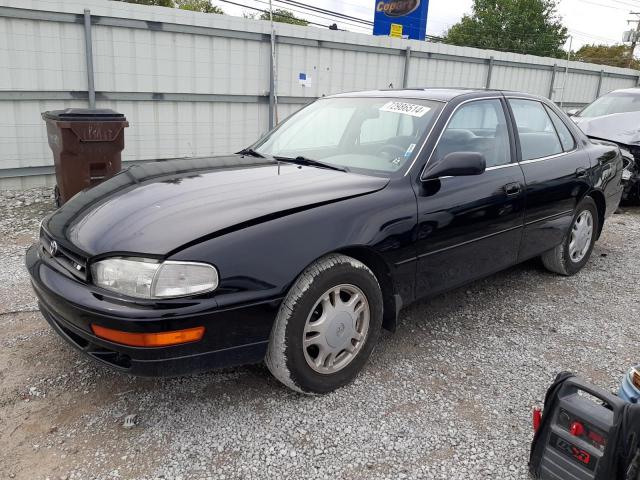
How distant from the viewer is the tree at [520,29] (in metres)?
45.0

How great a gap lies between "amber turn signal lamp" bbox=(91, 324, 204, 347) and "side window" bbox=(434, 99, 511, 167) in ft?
5.83

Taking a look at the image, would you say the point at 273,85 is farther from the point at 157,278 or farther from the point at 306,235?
the point at 157,278

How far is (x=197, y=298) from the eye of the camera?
2164 mm

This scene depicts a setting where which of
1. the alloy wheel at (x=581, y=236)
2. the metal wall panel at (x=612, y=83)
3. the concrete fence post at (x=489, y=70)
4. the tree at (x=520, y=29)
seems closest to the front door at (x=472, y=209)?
the alloy wheel at (x=581, y=236)

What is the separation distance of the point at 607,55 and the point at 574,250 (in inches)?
2390

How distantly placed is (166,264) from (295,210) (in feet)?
2.17

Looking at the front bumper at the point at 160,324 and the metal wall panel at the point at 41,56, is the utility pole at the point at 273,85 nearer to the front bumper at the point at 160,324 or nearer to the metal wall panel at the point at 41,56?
the metal wall panel at the point at 41,56

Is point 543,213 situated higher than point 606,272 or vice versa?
point 543,213

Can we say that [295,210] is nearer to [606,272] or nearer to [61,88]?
[606,272]

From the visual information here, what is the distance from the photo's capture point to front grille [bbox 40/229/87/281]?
233 centimetres

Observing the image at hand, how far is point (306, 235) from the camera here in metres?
2.44

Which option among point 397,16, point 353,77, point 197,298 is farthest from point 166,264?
point 397,16

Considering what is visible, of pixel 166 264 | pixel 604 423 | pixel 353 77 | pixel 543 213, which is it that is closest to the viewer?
pixel 604 423

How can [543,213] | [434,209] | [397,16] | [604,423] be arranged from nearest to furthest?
[604,423], [434,209], [543,213], [397,16]
